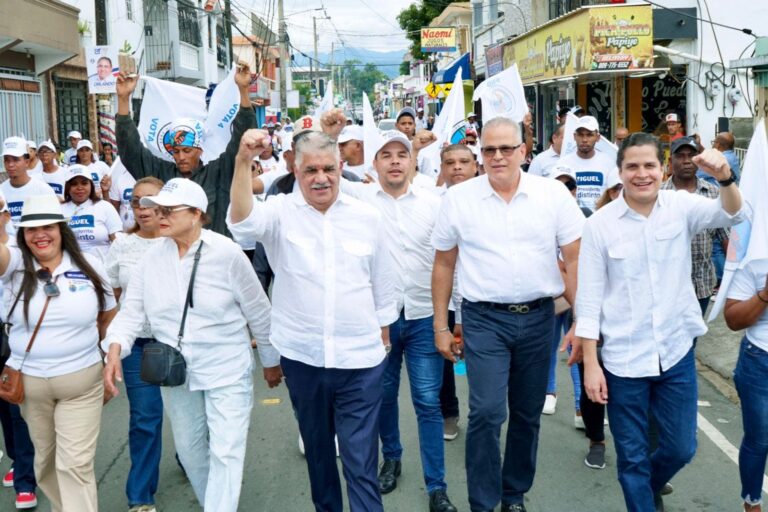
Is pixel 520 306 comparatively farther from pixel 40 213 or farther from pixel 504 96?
pixel 504 96

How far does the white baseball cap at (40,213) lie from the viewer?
427cm

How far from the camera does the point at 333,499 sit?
4.33m

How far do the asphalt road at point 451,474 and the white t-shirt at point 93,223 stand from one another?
148cm

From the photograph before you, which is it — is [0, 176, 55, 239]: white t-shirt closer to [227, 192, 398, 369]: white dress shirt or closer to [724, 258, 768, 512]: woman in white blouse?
[227, 192, 398, 369]: white dress shirt

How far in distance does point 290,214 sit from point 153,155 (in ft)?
6.13

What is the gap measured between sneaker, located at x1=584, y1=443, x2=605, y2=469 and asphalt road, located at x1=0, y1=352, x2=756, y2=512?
5 centimetres

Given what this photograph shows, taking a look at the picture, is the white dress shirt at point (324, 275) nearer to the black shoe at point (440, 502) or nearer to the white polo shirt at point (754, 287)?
the black shoe at point (440, 502)

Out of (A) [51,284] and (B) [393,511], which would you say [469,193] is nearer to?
(B) [393,511]

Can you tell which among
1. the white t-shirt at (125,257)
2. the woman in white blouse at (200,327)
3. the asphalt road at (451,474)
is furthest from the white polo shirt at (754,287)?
the white t-shirt at (125,257)

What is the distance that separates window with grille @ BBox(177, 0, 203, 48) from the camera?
32062mm

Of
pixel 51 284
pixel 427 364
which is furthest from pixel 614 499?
pixel 51 284

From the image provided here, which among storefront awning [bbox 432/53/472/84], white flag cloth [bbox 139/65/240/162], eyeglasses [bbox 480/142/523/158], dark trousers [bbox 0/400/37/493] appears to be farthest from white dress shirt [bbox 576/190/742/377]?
storefront awning [bbox 432/53/472/84]

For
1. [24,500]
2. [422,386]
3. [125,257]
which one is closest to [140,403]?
[125,257]

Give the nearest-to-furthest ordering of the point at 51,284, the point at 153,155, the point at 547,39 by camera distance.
A: the point at 51,284
the point at 153,155
the point at 547,39
